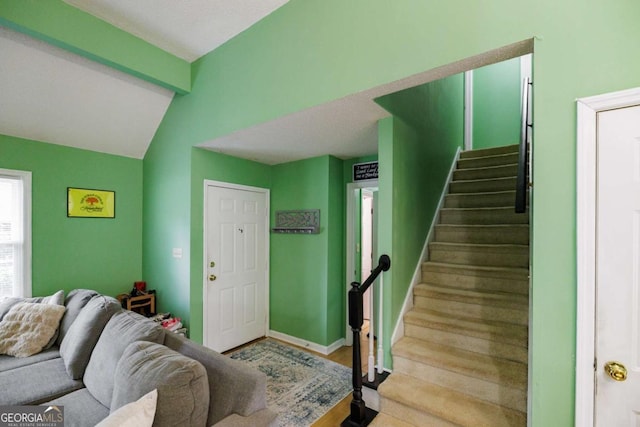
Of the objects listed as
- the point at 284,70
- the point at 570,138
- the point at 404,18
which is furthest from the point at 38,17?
the point at 570,138

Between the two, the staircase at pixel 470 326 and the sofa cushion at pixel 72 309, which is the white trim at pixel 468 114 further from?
the sofa cushion at pixel 72 309

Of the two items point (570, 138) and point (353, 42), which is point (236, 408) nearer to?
point (570, 138)

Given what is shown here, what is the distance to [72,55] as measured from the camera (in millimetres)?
2369

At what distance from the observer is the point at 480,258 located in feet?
8.50

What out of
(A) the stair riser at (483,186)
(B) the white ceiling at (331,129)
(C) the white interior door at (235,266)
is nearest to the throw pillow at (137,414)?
(B) the white ceiling at (331,129)

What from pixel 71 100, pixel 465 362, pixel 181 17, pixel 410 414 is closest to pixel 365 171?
pixel 465 362

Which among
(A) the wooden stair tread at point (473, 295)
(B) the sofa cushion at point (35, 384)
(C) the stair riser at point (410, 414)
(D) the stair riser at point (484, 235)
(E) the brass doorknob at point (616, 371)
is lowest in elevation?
(C) the stair riser at point (410, 414)

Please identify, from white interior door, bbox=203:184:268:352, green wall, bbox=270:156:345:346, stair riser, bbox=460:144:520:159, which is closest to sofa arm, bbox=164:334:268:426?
white interior door, bbox=203:184:268:352

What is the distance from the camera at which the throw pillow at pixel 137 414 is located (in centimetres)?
102

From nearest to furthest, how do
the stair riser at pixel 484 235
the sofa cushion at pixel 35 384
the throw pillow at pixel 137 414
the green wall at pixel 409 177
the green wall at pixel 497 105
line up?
the throw pillow at pixel 137 414 < the sofa cushion at pixel 35 384 < the green wall at pixel 409 177 < the stair riser at pixel 484 235 < the green wall at pixel 497 105

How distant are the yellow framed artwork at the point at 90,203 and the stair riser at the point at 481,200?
3.87 metres

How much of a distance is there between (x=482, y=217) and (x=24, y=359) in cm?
403

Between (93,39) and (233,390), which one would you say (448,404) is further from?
(93,39)

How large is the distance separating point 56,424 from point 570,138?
2.75m
